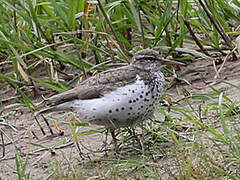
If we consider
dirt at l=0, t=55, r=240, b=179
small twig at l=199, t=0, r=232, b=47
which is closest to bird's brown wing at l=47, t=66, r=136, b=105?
dirt at l=0, t=55, r=240, b=179

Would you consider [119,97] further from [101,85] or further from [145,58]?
[145,58]

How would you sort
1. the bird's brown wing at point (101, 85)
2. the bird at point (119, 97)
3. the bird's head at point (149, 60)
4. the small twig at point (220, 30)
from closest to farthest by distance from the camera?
the bird at point (119, 97), the bird's brown wing at point (101, 85), the bird's head at point (149, 60), the small twig at point (220, 30)

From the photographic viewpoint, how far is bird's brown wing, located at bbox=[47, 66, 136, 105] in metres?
4.38

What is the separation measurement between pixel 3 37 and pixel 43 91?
888mm

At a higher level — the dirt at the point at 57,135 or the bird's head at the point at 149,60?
the bird's head at the point at 149,60

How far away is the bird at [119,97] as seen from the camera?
166 inches

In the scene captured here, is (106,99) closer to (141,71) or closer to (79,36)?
(141,71)

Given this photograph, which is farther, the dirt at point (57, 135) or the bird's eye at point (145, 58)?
the bird's eye at point (145, 58)

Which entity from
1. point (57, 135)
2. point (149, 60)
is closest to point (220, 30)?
point (149, 60)

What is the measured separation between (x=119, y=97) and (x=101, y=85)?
0.26 m

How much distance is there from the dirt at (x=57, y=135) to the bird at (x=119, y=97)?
0.21 meters

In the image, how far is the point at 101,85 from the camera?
4.43m

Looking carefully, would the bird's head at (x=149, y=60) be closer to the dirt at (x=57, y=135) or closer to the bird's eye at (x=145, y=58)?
the bird's eye at (x=145, y=58)

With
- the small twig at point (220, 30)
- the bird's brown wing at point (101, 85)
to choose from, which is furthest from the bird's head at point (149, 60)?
the small twig at point (220, 30)
